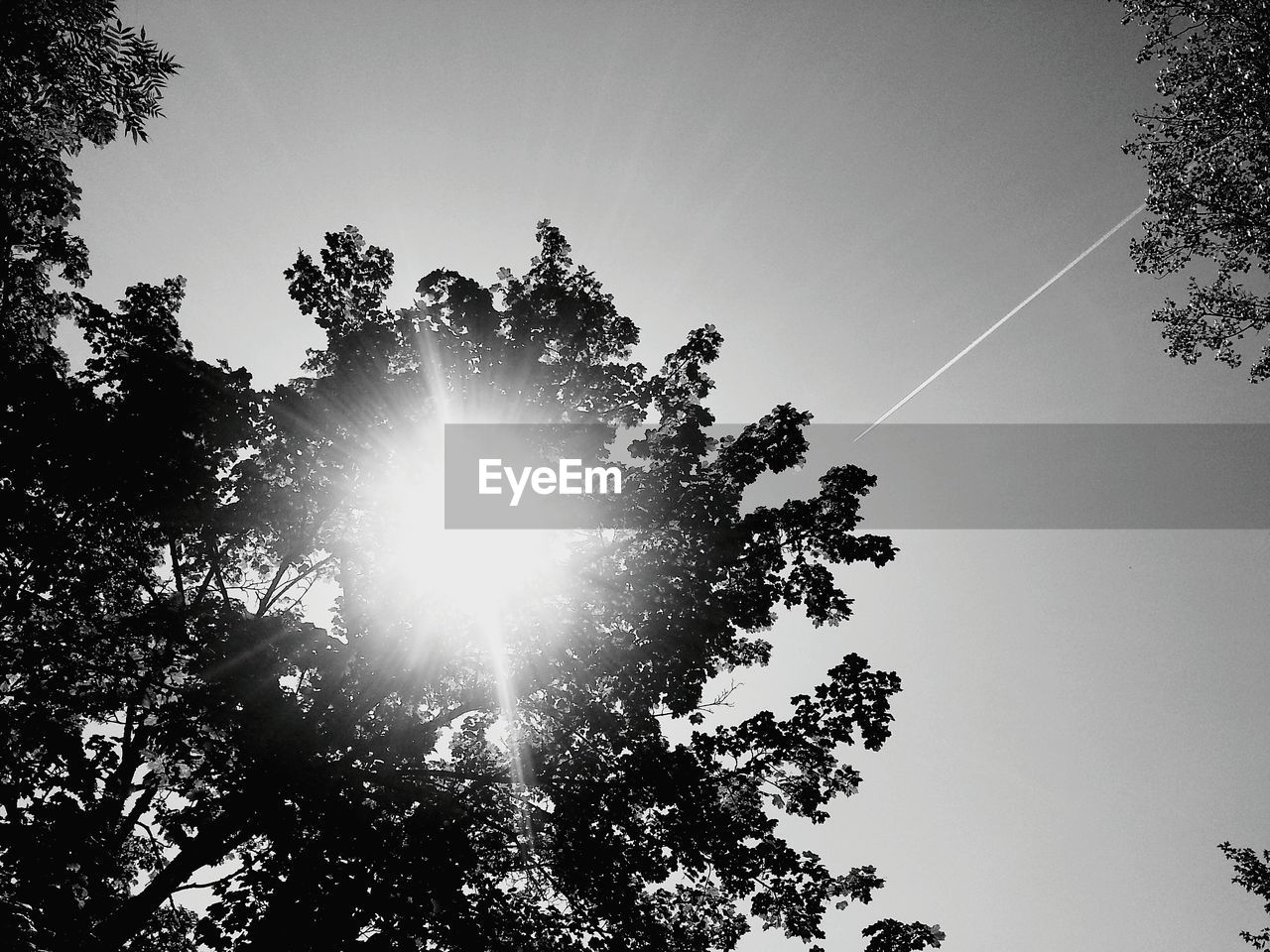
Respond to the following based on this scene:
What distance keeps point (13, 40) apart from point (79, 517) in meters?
7.56

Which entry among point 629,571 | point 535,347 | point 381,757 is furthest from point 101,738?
point 535,347

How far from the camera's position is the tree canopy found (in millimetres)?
8117

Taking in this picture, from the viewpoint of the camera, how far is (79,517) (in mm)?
11086

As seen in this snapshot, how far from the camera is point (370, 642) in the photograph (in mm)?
10000

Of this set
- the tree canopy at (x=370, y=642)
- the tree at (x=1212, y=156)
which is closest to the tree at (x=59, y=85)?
the tree canopy at (x=370, y=642)

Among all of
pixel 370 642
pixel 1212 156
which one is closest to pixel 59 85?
pixel 370 642

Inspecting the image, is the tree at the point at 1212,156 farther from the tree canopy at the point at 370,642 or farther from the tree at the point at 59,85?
the tree at the point at 59,85

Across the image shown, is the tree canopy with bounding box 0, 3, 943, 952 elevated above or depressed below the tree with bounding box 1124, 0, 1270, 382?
below

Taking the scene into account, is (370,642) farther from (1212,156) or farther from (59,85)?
(1212,156)

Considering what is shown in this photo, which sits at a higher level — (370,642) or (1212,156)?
(1212,156)

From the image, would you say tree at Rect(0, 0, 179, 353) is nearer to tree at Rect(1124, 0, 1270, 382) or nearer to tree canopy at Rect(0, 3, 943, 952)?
tree canopy at Rect(0, 3, 943, 952)

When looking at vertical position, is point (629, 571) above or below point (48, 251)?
below

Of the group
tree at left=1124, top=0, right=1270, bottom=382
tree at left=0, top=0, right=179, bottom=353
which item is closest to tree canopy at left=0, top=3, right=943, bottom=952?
tree at left=0, top=0, right=179, bottom=353

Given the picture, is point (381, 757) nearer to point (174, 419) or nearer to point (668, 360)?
point (174, 419)
